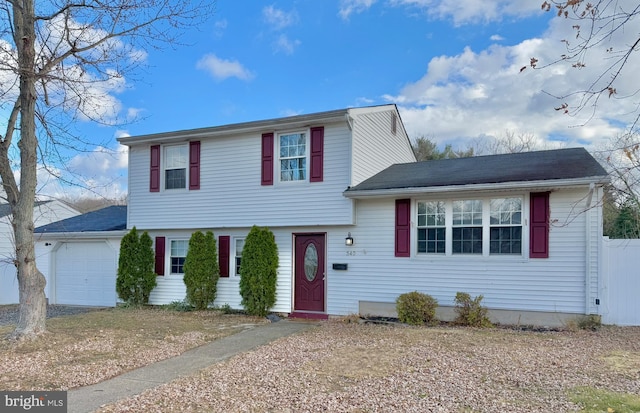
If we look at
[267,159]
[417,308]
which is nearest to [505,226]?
[417,308]

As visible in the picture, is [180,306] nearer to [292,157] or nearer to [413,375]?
[292,157]

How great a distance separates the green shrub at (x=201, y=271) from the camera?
11.2 meters

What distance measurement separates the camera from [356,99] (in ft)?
47.8

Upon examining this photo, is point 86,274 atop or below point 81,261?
below

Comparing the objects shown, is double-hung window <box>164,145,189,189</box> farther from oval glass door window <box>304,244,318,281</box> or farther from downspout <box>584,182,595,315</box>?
downspout <box>584,182,595,315</box>

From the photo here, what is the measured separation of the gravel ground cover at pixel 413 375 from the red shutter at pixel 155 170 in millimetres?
6812

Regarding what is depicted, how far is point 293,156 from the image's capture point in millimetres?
10664

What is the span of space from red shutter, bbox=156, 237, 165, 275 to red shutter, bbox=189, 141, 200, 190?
192cm

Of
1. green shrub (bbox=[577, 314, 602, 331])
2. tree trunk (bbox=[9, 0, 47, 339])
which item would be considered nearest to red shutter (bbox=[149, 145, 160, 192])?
tree trunk (bbox=[9, 0, 47, 339])

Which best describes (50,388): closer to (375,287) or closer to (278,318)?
(278,318)

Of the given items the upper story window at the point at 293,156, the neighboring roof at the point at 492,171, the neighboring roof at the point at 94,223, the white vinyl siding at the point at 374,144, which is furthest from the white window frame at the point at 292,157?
the neighboring roof at the point at 94,223

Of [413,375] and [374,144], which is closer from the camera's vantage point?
[413,375]

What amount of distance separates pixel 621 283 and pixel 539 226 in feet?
6.12

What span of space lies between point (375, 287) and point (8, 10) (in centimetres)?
914
